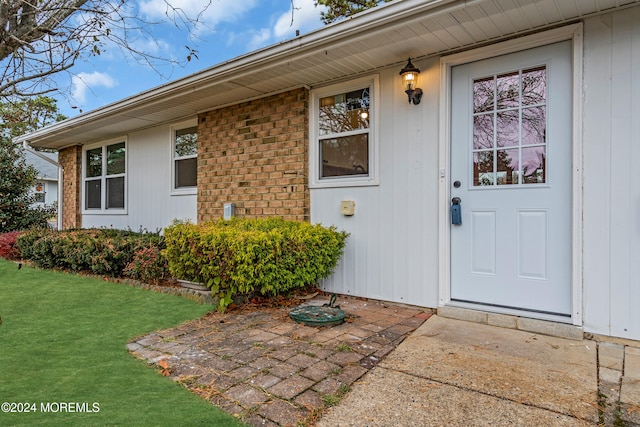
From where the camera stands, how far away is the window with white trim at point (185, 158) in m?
6.21

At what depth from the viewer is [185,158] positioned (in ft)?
20.7

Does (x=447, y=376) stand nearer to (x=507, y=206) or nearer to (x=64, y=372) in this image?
(x=507, y=206)

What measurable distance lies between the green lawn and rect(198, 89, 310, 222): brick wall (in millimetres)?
1667

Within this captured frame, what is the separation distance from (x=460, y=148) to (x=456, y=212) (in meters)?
0.63

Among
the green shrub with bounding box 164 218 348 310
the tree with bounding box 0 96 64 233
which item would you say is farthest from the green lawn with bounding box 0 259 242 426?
the tree with bounding box 0 96 64 233

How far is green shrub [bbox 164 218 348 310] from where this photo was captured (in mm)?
3420

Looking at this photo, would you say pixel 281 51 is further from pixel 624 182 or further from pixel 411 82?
pixel 624 182

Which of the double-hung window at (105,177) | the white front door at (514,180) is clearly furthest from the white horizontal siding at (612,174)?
the double-hung window at (105,177)

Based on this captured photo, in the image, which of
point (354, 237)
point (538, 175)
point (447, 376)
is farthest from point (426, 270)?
point (447, 376)

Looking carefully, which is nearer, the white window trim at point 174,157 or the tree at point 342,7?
the white window trim at point 174,157

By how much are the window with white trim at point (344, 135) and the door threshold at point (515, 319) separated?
1.57 m

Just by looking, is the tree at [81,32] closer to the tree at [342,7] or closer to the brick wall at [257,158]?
the brick wall at [257,158]

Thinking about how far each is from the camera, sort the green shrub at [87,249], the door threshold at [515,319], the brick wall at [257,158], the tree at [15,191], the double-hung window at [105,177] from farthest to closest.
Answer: the tree at [15,191], the double-hung window at [105,177], the green shrub at [87,249], the brick wall at [257,158], the door threshold at [515,319]

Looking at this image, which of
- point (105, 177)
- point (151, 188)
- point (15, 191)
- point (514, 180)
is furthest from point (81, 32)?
point (15, 191)
